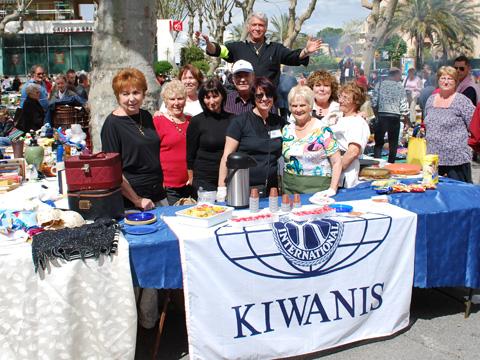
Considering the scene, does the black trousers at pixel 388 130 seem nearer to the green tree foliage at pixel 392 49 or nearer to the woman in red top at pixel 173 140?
the woman in red top at pixel 173 140

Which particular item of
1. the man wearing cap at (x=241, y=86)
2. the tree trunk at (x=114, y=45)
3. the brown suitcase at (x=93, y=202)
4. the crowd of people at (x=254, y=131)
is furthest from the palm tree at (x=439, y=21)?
the brown suitcase at (x=93, y=202)

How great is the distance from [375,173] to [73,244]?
8.33 ft

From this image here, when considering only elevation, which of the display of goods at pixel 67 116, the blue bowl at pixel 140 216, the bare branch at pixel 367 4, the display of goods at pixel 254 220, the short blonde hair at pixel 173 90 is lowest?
the blue bowl at pixel 140 216

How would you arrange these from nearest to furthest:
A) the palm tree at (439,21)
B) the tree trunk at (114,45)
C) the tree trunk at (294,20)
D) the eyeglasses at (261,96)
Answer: the eyeglasses at (261,96) → the tree trunk at (114,45) → the tree trunk at (294,20) → the palm tree at (439,21)

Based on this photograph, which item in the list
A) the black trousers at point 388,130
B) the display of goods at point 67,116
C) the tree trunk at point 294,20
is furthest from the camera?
the tree trunk at point 294,20

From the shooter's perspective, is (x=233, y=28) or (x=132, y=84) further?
(x=233, y=28)

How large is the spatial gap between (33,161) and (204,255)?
2.28 metres

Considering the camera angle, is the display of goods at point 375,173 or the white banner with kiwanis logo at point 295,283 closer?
the white banner with kiwanis logo at point 295,283

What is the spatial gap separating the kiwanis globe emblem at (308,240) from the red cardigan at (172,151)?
Result: 4.54 feet

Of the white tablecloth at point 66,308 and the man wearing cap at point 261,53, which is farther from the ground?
the man wearing cap at point 261,53

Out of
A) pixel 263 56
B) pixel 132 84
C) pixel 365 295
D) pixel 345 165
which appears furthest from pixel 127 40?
pixel 365 295

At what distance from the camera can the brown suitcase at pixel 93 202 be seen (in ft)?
10.5

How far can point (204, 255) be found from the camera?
304cm

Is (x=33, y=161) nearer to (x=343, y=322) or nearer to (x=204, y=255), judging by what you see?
(x=204, y=255)
